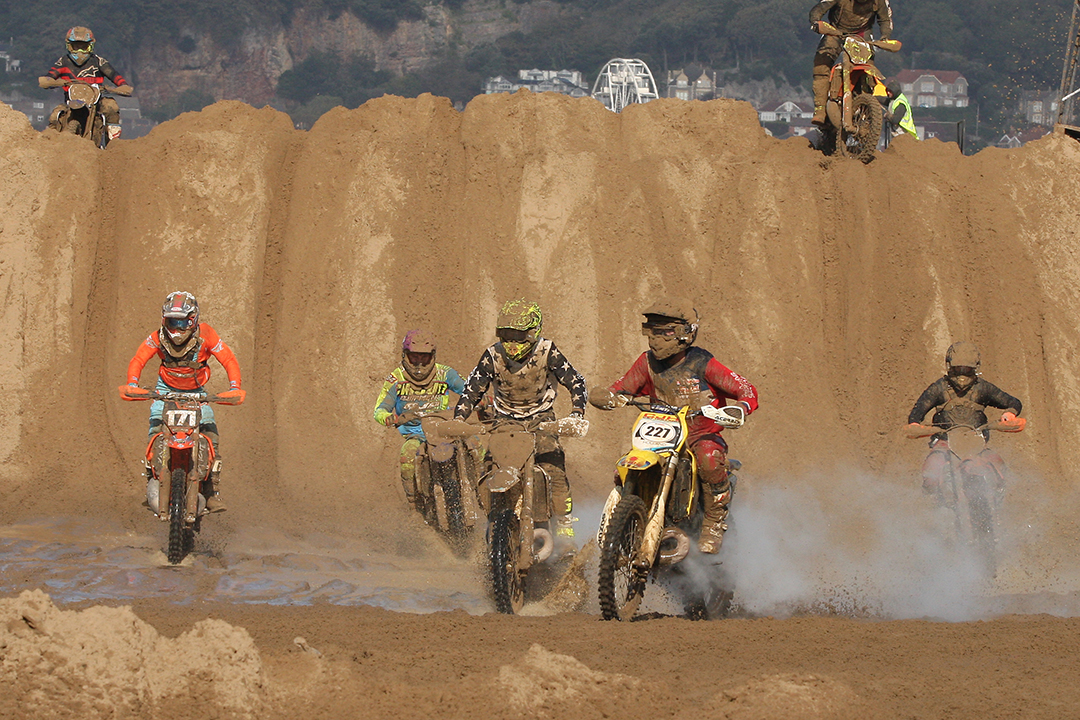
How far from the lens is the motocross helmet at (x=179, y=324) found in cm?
1034

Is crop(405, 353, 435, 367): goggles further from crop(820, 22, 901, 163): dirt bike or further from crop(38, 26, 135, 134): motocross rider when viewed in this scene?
crop(38, 26, 135, 134): motocross rider

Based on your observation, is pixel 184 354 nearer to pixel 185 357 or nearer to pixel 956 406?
pixel 185 357

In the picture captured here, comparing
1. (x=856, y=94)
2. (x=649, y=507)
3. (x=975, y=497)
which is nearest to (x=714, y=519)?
(x=649, y=507)

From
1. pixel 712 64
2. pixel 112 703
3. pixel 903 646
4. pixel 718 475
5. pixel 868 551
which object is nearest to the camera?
pixel 112 703

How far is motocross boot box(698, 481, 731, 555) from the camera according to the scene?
8.42 meters

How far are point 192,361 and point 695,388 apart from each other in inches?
171

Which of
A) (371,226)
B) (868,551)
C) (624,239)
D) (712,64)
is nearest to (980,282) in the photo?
(624,239)

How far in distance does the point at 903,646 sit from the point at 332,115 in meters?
11.1

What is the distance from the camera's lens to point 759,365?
1436 centimetres

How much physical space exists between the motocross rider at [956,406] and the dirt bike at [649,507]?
112 inches

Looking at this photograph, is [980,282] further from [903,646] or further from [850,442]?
[903,646]

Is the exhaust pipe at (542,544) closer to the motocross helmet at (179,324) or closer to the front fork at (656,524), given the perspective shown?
the front fork at (656,524)

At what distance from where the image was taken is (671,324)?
846cm

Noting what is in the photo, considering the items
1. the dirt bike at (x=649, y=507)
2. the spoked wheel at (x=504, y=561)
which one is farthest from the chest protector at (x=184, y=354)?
the dirt bike at (x=649, y=507)
